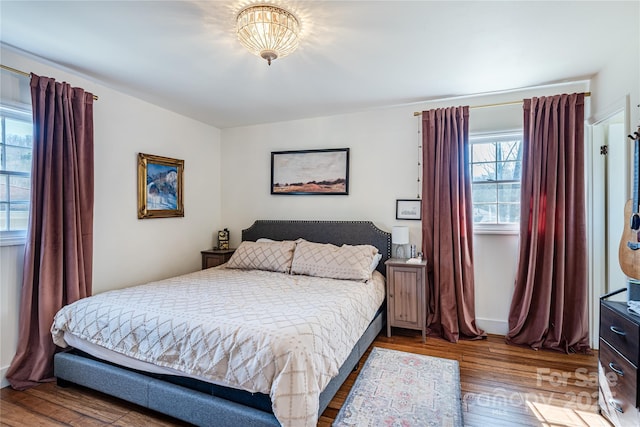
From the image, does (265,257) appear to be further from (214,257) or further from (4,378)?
(4,378)

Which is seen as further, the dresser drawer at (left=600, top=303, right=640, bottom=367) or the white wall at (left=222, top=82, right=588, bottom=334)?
the white wall at (left=222, top=82, right=588, bottom=334)

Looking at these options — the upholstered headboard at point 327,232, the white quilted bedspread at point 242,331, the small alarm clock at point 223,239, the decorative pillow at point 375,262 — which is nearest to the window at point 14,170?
the white quilted bedspread at point 242,331

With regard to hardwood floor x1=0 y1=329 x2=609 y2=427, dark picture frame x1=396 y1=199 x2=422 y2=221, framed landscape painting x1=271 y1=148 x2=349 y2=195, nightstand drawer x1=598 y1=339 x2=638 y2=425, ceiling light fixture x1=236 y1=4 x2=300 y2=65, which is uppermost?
ceiling light fixture x1=236 y1=4 x2=300 y2=65

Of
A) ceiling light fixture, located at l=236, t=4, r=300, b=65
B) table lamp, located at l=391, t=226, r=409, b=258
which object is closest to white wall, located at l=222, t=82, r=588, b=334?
table lamp, located at l=391, t=226, r=409, b=258

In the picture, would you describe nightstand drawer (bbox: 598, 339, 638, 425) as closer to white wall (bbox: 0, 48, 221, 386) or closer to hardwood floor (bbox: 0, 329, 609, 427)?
hardwood floor (bbox: 0, 329, 609, 427)

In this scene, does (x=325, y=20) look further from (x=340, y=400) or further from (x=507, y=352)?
(x=507, y=352)

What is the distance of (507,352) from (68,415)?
11.3 ft

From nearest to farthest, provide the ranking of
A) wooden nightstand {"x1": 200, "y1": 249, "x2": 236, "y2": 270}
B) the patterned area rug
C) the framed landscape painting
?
1. the patterned area rug
2. the framed landscape painting
3. wooden nightstand {"x1": 200, "y1": 249, "x2": 236, "y2": 270}

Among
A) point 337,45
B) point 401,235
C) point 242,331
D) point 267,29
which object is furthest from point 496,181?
point 242,331

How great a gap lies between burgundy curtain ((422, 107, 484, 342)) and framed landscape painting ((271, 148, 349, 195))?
1069 mm

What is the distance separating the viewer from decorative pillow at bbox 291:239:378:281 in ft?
10.3

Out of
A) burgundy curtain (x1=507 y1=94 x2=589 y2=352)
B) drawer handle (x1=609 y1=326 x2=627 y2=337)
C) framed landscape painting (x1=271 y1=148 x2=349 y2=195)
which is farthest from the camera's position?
framed landscape painting (x1=271 y1=148 x2=349 y2=195)

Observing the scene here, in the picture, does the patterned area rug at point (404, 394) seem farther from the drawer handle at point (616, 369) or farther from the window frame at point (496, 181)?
the window frame at point (496, 181)

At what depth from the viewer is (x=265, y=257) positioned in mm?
3572
